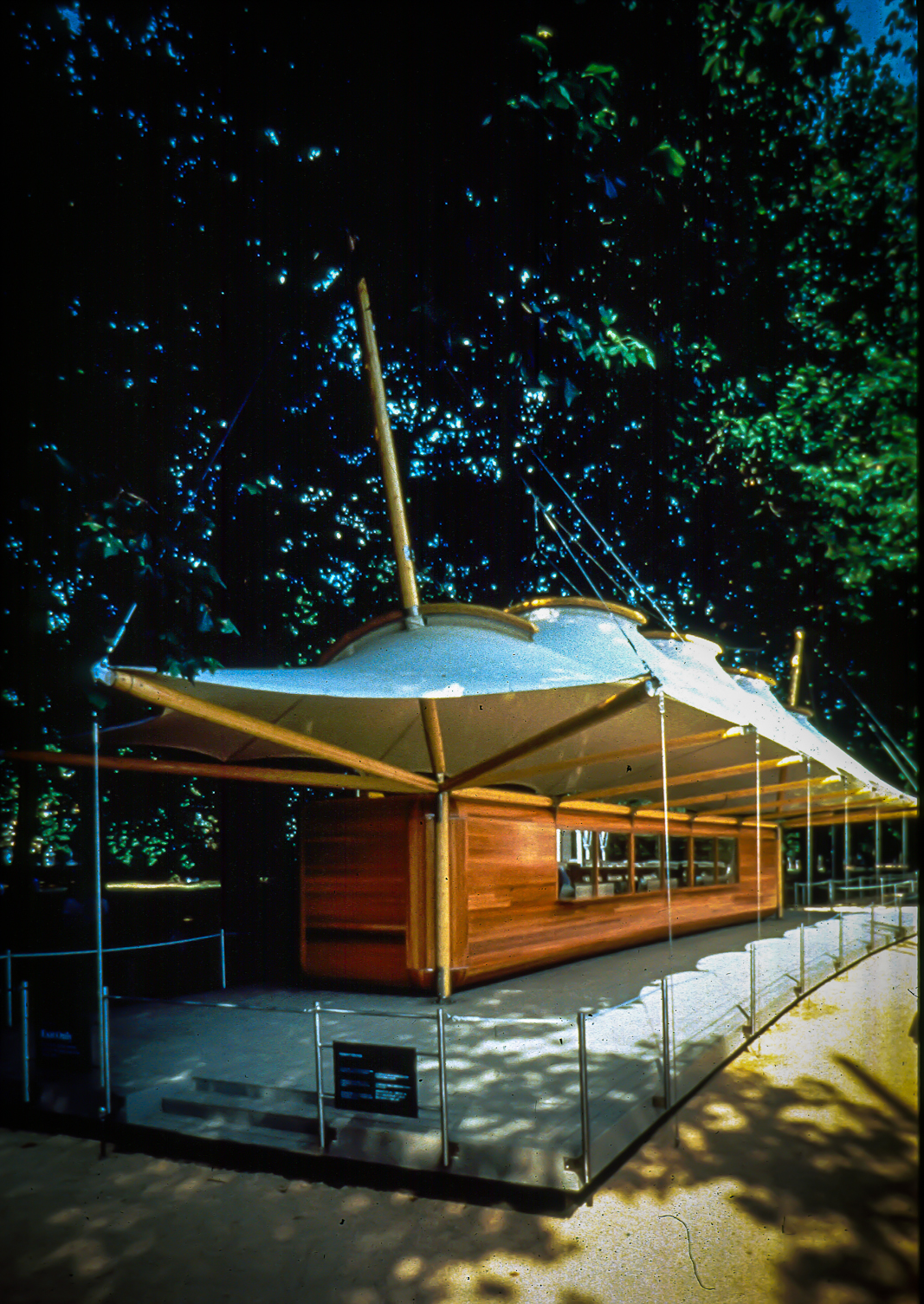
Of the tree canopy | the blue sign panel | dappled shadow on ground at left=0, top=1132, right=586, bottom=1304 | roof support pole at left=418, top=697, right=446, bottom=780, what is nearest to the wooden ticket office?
roof support pole at left=418, top=697, right=446, bottom=780

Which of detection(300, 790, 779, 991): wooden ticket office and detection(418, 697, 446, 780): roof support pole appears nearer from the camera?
detection(418, 697, 446, 780): roof support pole

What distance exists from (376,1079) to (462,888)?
506 cm

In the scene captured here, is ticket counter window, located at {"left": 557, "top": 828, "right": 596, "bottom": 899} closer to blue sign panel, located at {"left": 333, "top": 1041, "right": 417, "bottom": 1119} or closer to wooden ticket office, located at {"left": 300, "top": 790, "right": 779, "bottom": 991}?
wooden ticket office, located at {"left": 300, "top": 790, "right": 779, "bottom": 991}

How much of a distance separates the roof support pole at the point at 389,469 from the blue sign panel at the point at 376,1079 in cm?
466

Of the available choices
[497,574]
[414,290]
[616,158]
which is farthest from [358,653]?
[497,574]

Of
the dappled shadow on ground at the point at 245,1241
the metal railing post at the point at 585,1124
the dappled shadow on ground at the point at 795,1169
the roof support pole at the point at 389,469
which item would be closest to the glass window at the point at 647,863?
the roof support pole at the point at 389,469

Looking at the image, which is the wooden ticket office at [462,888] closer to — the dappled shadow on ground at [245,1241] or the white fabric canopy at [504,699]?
the white fabric canopy at [504,699]

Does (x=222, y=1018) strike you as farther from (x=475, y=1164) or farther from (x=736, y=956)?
(x=736, y=956)

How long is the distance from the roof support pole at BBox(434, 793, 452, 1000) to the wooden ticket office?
0.34ft

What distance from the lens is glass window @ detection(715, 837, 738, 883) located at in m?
19.1

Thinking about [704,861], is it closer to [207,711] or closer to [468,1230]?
[207,711]

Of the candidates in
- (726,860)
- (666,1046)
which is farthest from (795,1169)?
(726,860)

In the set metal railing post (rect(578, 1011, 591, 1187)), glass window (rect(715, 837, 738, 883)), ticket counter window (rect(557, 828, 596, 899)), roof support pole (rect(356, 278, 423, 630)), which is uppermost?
roof support pole (rect(356, 278, 423, 630))

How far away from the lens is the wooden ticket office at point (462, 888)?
32.6ft
